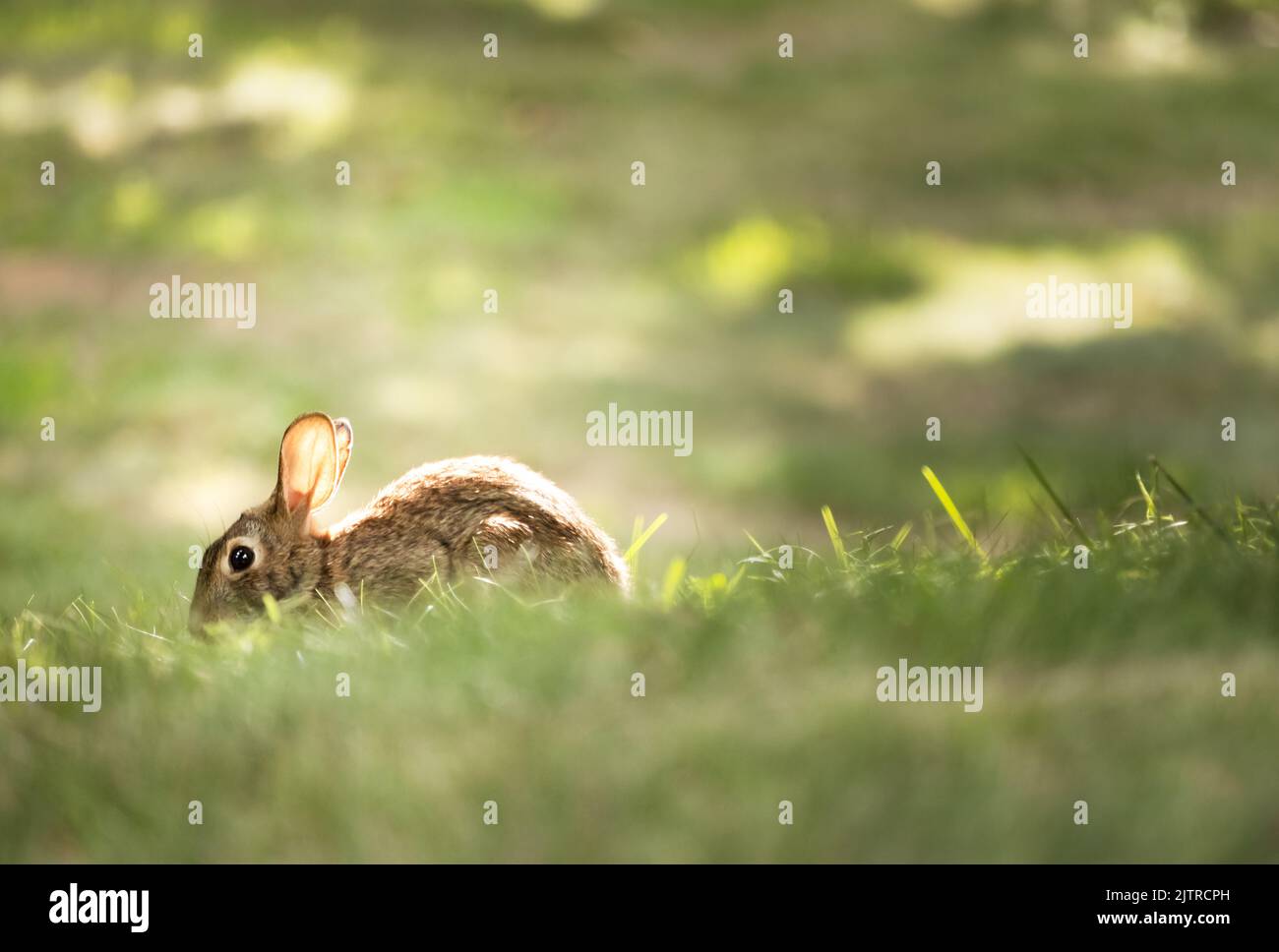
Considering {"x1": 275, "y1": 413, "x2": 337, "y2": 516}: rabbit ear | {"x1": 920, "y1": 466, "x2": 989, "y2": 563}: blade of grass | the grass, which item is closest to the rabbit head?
{"x1": 275, "y1": 413, "x2": 337, "y2": 516}: rabbit ear

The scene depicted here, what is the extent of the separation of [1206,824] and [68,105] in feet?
58.7

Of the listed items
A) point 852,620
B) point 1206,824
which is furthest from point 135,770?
point 1206,824

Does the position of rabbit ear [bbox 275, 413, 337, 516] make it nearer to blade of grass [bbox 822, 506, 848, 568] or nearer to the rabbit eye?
the rabbit eye

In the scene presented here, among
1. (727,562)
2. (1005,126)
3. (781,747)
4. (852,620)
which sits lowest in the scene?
(781,747)

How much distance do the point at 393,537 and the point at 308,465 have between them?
0.44 meters

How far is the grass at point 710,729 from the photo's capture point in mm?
3188

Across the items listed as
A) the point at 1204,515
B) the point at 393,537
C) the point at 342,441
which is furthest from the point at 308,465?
the point at 1204,515

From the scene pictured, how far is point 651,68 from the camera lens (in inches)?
843

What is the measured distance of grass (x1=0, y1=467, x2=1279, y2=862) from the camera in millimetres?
3188

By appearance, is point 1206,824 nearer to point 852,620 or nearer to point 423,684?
point 852,620

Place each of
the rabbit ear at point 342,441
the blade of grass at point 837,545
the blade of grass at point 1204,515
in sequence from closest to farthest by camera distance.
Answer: the blade of grass at point 1204,515
the blade of grass at point 837,545
the rabbit ear at point 342,441

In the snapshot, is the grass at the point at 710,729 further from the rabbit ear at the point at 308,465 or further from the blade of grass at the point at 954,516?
the rabbit ear at the point at 308,465

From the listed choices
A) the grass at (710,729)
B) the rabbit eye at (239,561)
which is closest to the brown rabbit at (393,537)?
the rabbit eye at (239,561)

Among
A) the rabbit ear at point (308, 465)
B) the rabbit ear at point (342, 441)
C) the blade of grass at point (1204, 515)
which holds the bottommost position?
the blade of grass at point (1204, 515)
